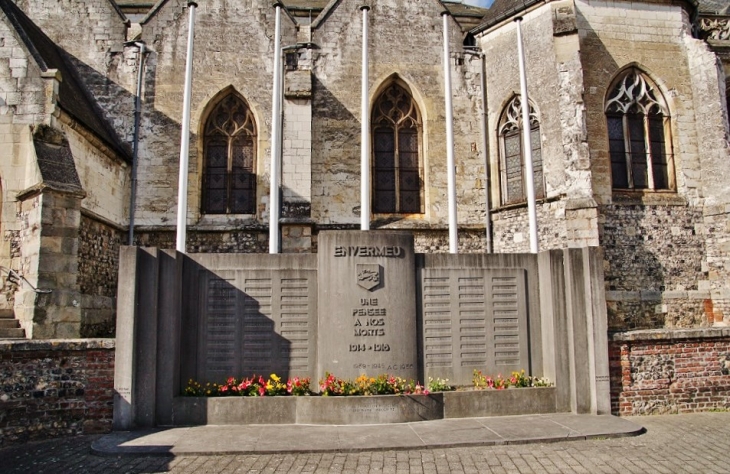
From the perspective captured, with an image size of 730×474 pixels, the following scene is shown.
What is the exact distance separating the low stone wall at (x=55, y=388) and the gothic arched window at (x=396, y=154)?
9.99 metres

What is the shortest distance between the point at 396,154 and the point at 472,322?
8.97m

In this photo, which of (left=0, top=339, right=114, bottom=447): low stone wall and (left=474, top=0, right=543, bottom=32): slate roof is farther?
(left=474, top=0, right=543, bottom=32): slate roof

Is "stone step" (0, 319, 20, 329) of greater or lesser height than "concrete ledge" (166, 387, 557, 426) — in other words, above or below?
above

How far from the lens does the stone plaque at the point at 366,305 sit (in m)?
8.19

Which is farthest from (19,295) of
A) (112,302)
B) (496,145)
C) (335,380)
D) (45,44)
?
(496,145)

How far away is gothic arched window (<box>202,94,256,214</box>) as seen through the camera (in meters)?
16.1

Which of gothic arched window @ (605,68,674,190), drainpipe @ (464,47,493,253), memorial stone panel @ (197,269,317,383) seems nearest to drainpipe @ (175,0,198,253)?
memorial stone panel @ (197,269,317,383)

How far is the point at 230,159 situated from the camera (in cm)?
1634

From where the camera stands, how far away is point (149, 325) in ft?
25.8

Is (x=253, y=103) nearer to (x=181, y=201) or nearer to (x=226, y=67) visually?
(x=226, y=67)

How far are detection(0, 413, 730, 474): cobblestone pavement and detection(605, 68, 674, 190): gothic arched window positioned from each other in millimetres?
9725

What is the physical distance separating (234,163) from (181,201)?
654cm

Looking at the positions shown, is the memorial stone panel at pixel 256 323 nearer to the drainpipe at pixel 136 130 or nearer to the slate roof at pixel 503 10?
the drainpipe at pixel 136 130

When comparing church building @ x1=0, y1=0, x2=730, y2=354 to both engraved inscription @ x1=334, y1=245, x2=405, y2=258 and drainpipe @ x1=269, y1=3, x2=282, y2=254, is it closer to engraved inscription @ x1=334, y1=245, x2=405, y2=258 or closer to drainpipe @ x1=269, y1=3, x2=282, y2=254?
drainpipe @ x1=269, y1=3, x2=282, y2=254
